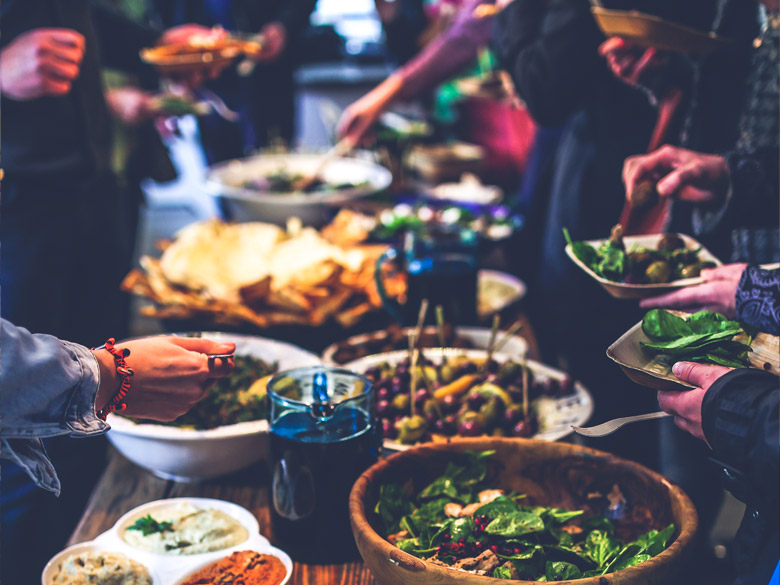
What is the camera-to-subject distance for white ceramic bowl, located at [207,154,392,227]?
101 inches

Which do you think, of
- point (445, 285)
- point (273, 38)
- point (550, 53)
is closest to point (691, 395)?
point (445, 285)

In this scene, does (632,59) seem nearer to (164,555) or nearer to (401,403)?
(401,403)

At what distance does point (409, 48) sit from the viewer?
15.9 feet

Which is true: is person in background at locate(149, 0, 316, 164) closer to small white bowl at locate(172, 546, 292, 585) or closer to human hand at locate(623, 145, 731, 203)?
human hand at locate(623, 145, 731, 203)

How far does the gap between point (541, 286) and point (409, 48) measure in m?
2.92

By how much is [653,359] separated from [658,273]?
29 centimetres

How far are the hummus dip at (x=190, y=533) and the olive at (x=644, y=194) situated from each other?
3.03 ft

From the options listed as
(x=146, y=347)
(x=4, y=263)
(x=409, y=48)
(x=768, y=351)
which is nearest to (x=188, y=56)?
(x=4, y=263)

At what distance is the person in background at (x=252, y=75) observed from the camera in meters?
4.28

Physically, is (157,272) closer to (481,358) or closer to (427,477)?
(481,358)

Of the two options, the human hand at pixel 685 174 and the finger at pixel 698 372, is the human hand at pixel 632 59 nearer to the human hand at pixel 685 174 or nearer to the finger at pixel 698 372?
the human hand at pixel 685 174

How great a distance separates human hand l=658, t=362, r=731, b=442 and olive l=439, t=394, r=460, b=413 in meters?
0.46

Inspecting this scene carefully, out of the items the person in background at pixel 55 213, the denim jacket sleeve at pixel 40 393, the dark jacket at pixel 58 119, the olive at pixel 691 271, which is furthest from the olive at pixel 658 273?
the dark jacket at pixel 58 119

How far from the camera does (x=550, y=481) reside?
1086 mm
